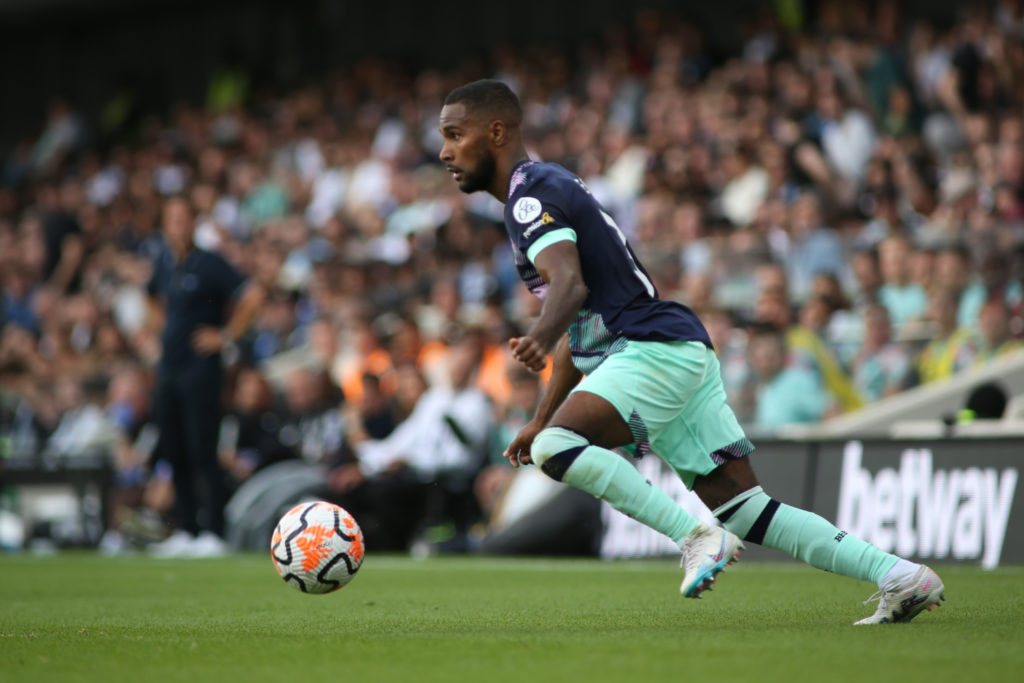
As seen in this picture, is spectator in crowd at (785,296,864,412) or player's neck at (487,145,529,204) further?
spectator in crowd at (785,296,864,412)

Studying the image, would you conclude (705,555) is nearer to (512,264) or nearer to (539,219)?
→ (539,219)

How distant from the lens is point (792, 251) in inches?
501

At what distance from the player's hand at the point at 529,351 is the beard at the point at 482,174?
2.86 feet

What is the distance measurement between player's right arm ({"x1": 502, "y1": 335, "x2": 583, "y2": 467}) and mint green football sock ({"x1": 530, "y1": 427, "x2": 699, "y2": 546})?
0.31m

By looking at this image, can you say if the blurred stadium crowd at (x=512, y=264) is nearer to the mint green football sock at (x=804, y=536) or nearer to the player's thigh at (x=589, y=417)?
the mint green football sock at (x=804, y=536)

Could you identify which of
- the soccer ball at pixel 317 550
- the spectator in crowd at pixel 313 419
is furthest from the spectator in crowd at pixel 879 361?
the soccer ball at pixel 317 550

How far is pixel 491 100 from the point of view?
17.0ft

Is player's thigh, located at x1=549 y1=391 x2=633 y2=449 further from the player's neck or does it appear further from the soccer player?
the player's neck

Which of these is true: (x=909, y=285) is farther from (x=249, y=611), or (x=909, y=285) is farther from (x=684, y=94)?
(x=249, y=611)

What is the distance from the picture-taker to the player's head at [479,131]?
5188mm

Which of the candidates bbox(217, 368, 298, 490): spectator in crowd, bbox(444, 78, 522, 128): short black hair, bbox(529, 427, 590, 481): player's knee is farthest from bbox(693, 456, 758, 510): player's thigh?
bbox(217, 368, 298, 490): spectator in crowd

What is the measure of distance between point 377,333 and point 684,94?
190 inches

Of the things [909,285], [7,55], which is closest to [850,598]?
[909,285]

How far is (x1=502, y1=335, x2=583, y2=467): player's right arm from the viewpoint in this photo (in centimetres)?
516
